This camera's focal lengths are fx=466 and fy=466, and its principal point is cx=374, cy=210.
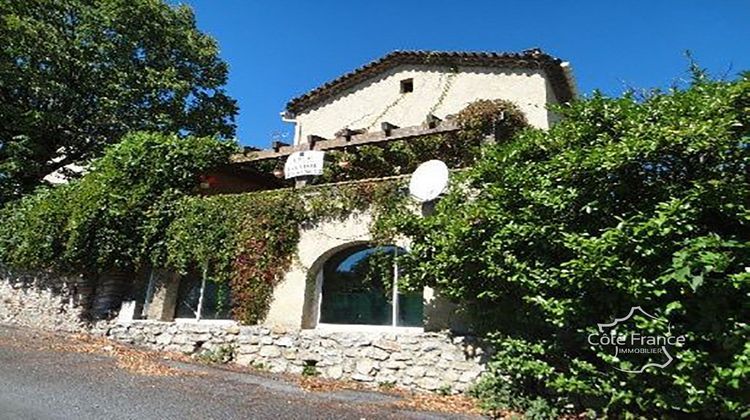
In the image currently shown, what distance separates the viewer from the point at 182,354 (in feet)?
32.8

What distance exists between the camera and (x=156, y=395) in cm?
641

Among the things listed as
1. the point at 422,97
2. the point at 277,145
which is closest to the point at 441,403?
the point at 277,145

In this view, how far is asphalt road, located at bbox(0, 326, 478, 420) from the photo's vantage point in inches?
220

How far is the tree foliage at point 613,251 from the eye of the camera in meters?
5.04

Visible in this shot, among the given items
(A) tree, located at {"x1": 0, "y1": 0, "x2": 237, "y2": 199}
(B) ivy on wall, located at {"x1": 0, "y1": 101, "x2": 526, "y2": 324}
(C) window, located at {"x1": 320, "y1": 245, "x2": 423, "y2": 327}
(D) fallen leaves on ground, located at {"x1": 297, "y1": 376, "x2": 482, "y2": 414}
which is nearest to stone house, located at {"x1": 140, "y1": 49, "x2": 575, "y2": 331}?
(C) window, located at {"x1": 320, "y1": 245, "x2": 423, "y2": 327}

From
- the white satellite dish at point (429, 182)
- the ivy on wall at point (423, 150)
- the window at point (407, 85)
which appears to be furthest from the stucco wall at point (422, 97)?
the white satellite dish at point (429, 182)

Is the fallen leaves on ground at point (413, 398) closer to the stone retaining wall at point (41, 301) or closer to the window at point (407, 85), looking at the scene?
the stone retaining wall at point (41, 301)

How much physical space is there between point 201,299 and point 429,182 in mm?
6245

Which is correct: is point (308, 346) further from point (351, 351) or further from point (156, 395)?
point (156, 395)

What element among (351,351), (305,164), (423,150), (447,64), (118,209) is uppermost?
(447,64)

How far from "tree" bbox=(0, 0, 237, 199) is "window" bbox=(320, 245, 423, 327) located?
13066mm

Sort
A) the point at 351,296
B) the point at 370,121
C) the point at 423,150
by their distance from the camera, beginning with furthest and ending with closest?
the point at 370,121, the point at 423,150, the point at 351,296

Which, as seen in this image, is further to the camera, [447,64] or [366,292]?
[447,64]

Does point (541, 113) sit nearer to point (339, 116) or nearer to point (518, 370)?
point (339, 116)
